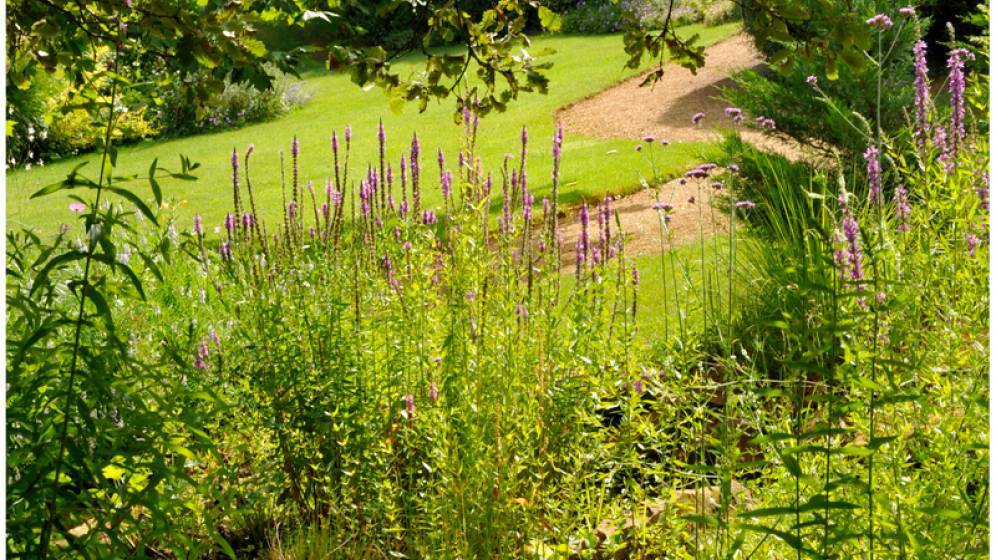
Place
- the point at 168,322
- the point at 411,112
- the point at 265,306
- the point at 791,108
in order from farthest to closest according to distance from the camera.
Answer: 1. the point at 411,112
2. the point at 791,108
3. the point at 168,322
4. the point at 265,306

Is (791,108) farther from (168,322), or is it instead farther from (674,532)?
(674,532)

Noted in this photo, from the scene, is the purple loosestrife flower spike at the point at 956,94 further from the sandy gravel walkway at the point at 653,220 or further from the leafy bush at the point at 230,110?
the leafy bush at the point at 230,110

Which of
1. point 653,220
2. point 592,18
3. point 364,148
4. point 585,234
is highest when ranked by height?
point 592,18

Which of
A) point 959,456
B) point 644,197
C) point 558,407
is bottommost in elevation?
point 644,197

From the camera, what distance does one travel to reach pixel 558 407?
3289 millimetres

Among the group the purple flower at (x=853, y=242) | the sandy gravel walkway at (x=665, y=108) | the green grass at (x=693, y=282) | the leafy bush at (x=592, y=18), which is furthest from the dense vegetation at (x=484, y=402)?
the leafy bush at (x=592, y=18)

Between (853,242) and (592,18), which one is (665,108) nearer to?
(592,18)

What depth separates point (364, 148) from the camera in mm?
14703

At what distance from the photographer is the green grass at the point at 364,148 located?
11547mm

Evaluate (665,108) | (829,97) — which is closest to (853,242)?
(829,97)

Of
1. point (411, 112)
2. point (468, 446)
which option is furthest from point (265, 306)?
point (411, 112)

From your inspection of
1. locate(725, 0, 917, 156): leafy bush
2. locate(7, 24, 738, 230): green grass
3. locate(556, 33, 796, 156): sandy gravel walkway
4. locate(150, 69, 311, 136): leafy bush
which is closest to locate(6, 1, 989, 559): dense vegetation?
locate(725, 0, 917, 156): leafy bush

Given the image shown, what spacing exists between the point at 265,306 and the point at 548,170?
892 cm

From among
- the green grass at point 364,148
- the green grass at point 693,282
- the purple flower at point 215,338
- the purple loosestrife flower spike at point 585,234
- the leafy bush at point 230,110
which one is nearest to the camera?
the purple loosestrife flower spike at point 585,234
